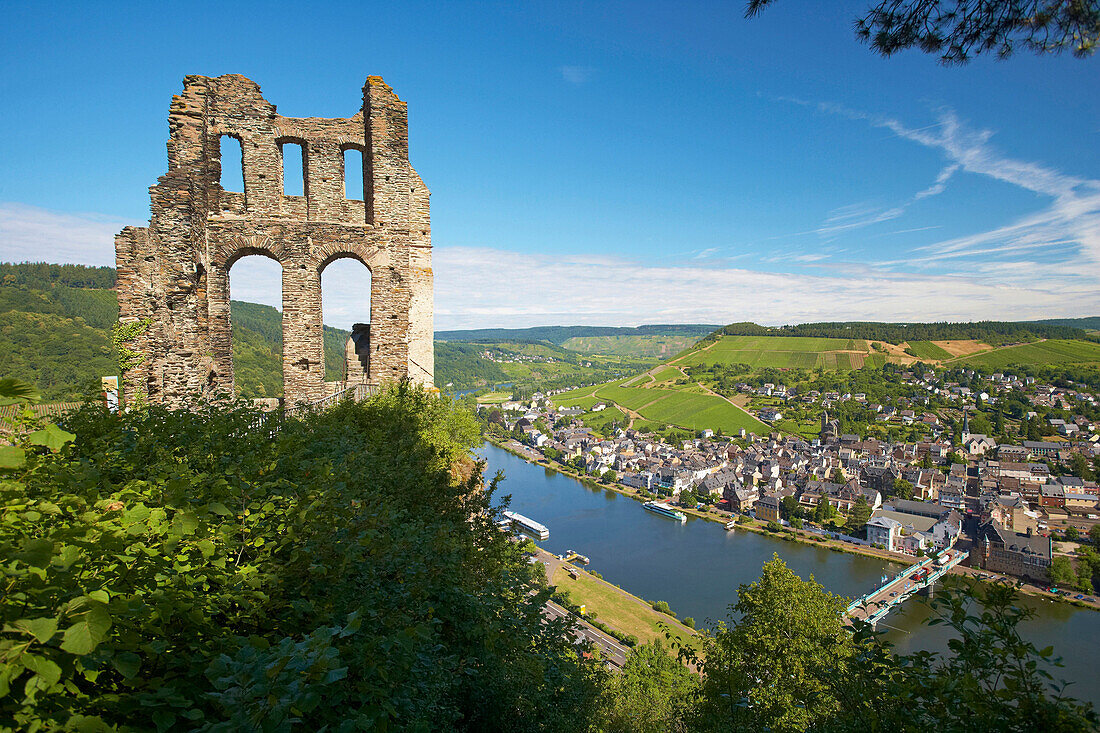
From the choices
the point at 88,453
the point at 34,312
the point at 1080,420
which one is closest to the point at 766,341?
the point at 1080,420

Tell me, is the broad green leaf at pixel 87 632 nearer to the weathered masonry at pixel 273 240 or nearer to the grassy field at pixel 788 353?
the weathered masonry at pixel 273 240

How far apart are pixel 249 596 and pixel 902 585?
41.5 m

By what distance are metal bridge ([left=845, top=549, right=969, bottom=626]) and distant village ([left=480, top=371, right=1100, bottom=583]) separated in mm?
1052

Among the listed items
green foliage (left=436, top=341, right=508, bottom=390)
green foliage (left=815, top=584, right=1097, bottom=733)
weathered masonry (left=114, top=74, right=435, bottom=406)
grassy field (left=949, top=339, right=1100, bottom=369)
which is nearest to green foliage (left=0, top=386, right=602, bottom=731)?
green foliage (left=815, top=584, right=1097, bottom=733)

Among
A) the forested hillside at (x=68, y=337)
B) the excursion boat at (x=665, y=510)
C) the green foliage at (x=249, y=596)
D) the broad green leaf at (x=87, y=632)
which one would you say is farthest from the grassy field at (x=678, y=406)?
the broad green leaf at (x=87, y=632)

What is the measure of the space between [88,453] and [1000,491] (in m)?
67.8

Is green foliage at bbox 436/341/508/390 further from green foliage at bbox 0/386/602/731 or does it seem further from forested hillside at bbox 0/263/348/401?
green foliage at bbox 0/386/602/731

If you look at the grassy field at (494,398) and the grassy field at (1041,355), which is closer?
the grassy field at (1041,355)

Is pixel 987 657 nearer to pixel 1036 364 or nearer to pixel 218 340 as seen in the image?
→ pixel 218 340

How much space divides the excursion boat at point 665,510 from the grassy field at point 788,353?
244 ft

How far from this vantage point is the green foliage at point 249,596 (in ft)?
5.17

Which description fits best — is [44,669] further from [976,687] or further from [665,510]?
[665,510]

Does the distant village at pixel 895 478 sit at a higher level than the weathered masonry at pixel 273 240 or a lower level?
lower

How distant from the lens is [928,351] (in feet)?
365
